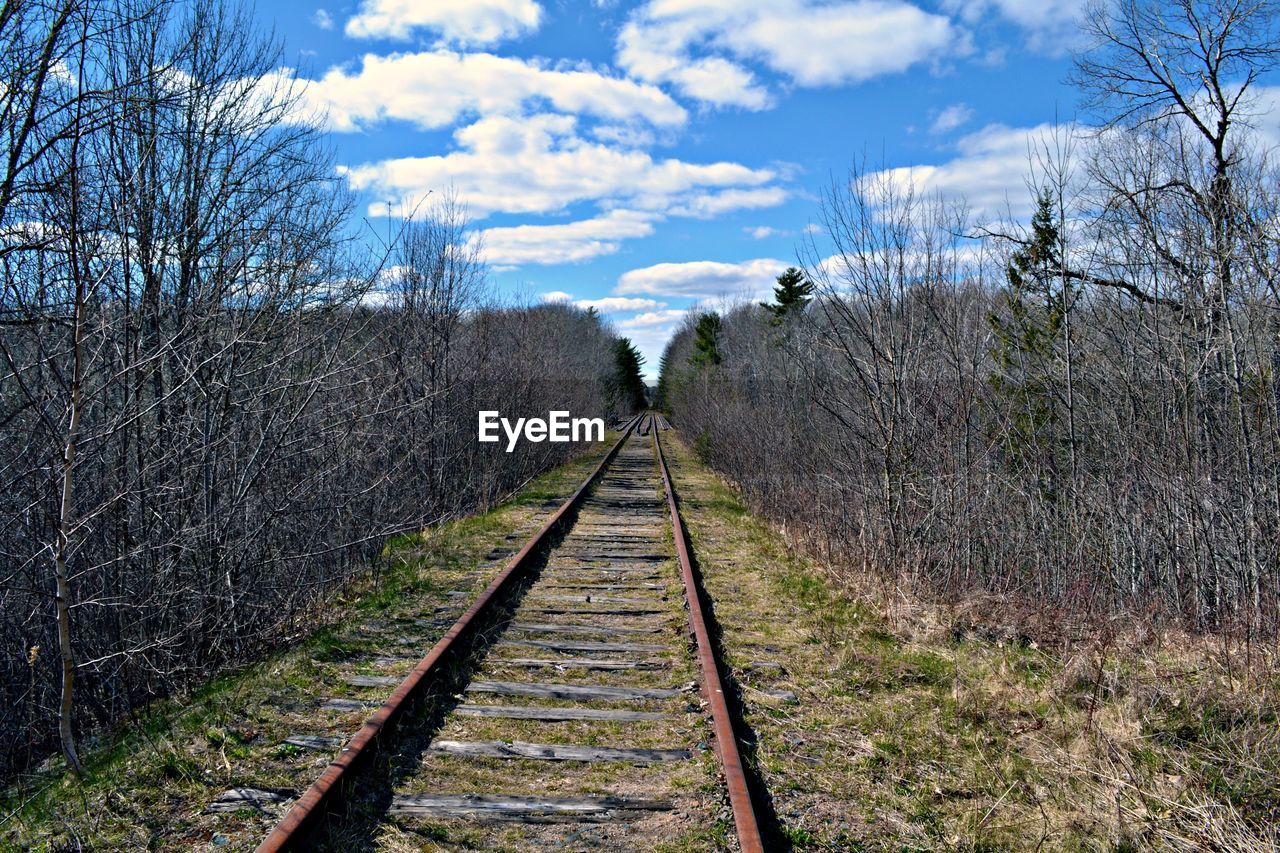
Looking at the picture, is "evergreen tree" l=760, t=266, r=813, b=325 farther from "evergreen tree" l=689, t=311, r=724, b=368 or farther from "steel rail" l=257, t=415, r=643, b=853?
"steel rail" l=257, t=415, r=643, b=853

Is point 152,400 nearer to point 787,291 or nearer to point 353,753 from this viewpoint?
point 353,753

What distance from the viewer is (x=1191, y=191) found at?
27.8ft

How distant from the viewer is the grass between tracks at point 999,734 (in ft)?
11.9

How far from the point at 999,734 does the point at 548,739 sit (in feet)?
8.68

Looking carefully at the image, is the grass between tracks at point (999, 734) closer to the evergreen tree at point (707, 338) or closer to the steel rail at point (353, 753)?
the steel rail at point (353, 753)

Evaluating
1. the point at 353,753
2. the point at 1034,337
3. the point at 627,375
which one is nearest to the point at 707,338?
the point at 627,375

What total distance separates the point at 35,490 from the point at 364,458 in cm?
505

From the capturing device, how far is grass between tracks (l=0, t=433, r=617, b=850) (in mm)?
3500

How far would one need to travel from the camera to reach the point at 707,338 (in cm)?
5094

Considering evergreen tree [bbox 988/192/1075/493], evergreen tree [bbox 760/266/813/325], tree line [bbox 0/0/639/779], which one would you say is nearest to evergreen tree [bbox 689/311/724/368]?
evergreen tree [bbox 760/266/813/325]

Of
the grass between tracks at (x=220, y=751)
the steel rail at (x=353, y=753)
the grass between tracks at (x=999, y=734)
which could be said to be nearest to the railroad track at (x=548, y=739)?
the steel rail at (x=353, y=753)

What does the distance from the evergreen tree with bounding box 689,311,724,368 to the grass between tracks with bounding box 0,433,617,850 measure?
1531 inches

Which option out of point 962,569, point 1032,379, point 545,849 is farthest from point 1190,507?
point 545,849

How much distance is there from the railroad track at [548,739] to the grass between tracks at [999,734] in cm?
39
